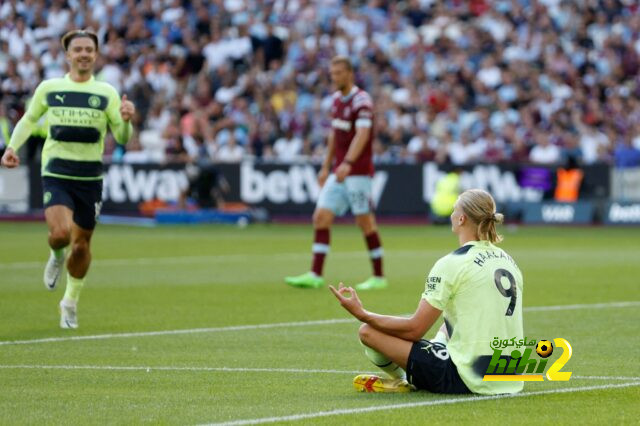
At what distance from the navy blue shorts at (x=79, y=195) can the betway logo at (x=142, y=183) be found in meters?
21.4

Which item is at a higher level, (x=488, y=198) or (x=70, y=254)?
(x=488, y=198)

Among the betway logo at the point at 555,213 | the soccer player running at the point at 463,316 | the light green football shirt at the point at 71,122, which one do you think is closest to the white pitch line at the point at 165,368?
the soccer player running at the point at 463,316

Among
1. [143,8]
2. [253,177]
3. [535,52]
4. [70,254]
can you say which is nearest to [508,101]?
[535,52]

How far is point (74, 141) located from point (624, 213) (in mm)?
21119

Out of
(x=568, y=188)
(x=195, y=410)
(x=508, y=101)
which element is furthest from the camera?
(x=508, y=101)

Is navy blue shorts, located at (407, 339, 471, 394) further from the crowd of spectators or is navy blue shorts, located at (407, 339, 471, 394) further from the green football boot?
the crowd of spectators

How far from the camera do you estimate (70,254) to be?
13.4m

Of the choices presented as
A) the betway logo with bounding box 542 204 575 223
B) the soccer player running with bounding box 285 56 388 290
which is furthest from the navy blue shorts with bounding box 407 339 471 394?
the betway logo with bounding box 542 204 575 223

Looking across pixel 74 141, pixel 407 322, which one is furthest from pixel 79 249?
pixel 407 322

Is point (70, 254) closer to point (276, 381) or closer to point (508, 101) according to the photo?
point (276, 381)

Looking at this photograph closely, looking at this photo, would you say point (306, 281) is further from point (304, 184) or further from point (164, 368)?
point (304, 184)

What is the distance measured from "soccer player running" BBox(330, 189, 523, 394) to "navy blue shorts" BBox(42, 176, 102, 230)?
5.40 metres

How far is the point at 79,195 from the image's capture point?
13.4 metres

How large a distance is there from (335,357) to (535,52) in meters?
25.9
